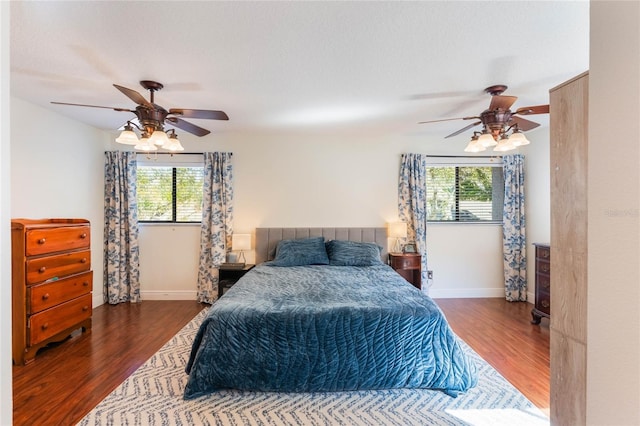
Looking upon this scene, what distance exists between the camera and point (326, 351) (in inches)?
91.6

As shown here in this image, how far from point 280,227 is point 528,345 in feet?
11.0

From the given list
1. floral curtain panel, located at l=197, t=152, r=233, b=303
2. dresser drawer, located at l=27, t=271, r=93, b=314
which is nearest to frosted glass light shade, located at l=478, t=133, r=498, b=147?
floral curtain panel, located at l=197, t=152, r=233, b=303

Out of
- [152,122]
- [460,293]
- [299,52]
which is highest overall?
[299,52]

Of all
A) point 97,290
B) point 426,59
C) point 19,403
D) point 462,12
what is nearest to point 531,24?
point 462,12

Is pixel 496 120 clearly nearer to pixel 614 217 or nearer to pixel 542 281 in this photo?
pixel 542 281

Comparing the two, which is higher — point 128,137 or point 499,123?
point 499,123

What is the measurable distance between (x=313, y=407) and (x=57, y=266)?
2.88 metres

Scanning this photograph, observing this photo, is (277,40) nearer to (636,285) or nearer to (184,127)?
(184,127)

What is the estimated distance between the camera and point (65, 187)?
3.99 m

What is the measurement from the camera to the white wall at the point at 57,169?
3.36 m

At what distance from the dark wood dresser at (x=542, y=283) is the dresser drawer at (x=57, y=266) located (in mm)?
5252

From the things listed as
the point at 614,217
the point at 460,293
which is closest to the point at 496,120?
the point at 614,217

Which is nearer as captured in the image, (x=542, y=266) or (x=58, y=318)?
(x=58, y=318)

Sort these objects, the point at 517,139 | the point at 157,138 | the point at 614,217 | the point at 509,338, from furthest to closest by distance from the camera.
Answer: the point at 509,338
the point at 517,139
the point at 157,138
the point at 614,217
